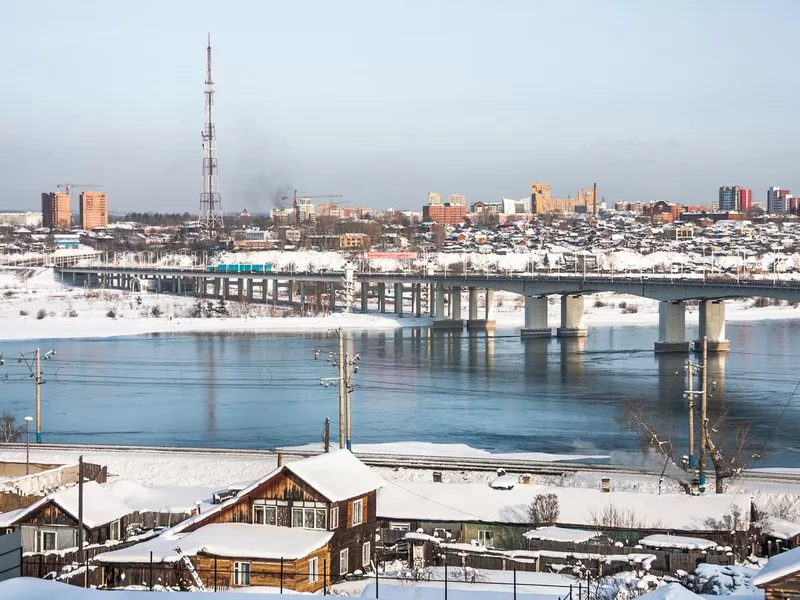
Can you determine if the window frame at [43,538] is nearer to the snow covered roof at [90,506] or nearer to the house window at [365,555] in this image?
the snow covered roof at [90,506]

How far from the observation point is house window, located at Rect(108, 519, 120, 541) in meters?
14.3

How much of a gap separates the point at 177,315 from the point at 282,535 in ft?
174

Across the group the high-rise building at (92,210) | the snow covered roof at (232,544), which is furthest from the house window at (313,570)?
the high-rise building at (92,210)

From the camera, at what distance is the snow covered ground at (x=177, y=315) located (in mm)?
55844

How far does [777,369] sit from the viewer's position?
3650 cm

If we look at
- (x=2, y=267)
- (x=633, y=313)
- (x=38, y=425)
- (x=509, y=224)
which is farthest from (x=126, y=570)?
(x=509, y=224)

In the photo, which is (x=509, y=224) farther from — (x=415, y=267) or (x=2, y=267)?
(x=2, y=267)

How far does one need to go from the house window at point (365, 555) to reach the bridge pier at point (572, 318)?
3969cm

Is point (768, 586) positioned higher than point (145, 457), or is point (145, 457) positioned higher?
point (768, 586)

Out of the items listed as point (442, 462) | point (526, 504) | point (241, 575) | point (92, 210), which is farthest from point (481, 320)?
point (92, 210)

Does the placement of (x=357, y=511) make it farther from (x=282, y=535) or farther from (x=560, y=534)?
(x=560, y=534)

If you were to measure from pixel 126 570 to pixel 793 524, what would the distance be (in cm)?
785

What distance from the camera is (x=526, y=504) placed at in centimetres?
1547

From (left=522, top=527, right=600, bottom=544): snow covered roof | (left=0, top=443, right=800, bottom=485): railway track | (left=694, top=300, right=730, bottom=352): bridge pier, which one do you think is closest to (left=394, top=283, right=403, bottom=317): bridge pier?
(left=694, top=300, right=730, bottom=352): bridge pier
